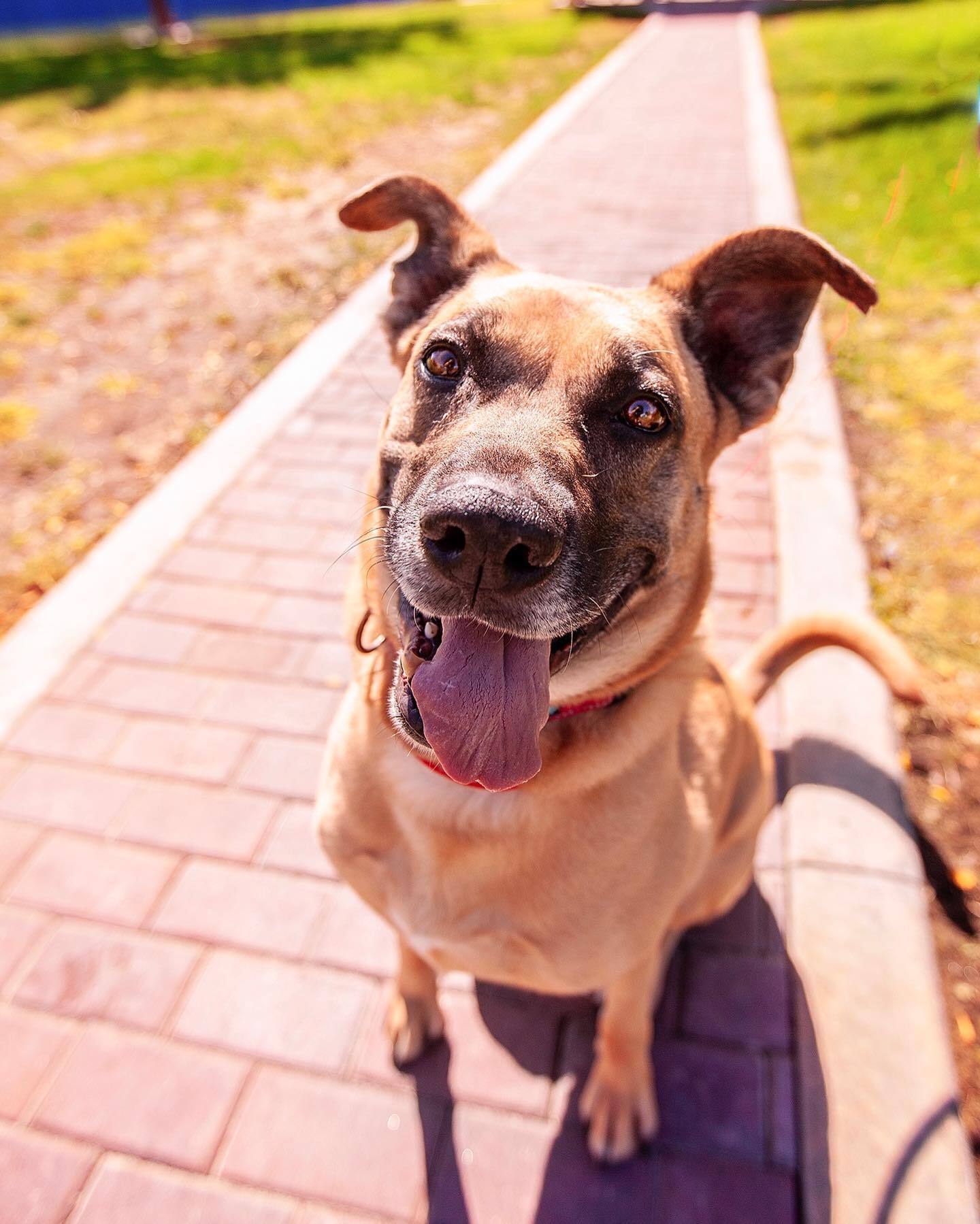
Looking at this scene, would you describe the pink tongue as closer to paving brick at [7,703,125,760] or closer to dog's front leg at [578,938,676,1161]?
dog's front leg at [578,938,676,1161]

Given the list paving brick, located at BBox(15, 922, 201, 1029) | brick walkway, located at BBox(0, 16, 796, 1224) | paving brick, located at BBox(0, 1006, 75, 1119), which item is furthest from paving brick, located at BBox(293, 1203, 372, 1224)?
paving brick, located at BBox(0, 1006, 75, 1119)

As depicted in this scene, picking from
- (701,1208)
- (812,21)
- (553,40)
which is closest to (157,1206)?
(701,1208)

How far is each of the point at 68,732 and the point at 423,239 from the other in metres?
2.49

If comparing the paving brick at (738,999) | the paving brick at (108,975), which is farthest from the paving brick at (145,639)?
the paving brick at (738,999)

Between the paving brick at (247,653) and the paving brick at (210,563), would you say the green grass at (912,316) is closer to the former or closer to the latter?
the paving brick at (247,653)

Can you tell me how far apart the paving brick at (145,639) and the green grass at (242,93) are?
7.22 metres

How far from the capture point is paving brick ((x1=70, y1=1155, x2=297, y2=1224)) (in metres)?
2.14

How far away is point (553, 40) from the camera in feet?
57.1

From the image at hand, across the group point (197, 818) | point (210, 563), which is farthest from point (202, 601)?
point (197, 818)

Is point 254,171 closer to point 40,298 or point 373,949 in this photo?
point 40,298

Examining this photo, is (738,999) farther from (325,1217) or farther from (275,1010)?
(275,1010)

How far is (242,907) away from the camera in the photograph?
277 cm

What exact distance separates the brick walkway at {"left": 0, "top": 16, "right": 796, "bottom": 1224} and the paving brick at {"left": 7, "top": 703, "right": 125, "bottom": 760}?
0.04 ft

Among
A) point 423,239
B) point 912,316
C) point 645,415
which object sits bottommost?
point 912,316
